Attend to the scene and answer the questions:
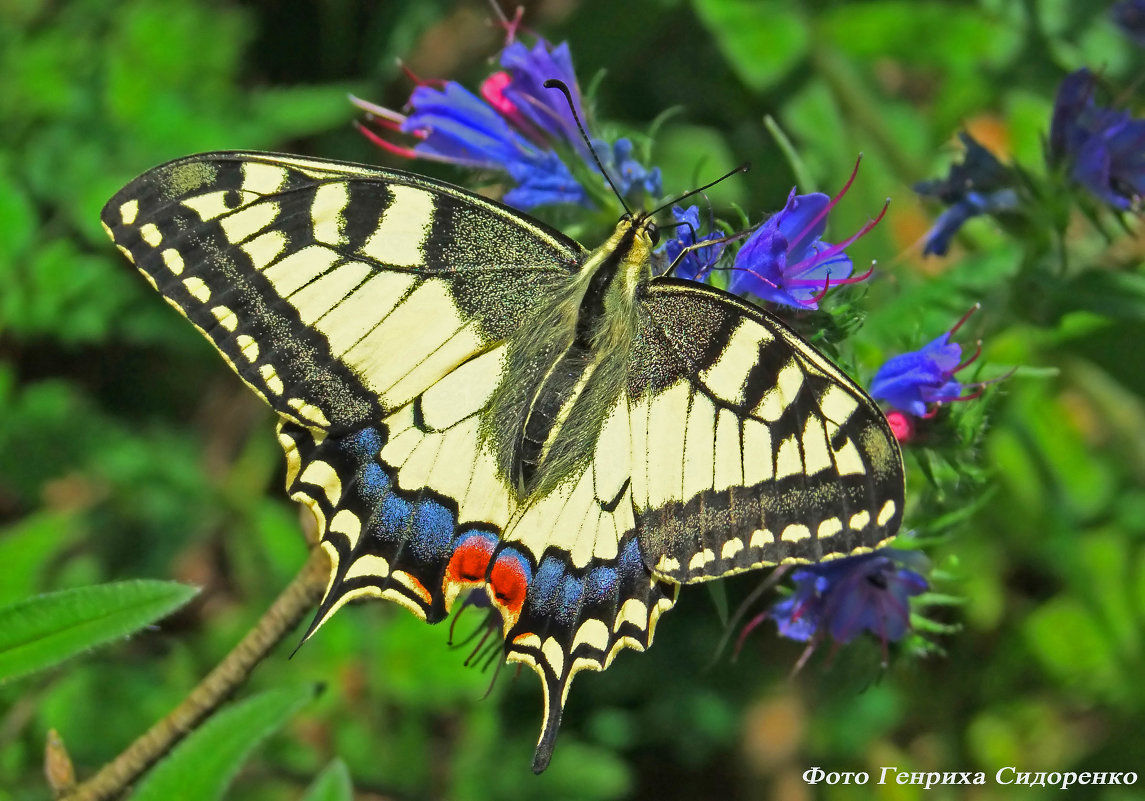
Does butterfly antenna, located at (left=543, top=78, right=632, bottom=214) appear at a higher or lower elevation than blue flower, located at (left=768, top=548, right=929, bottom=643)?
higher

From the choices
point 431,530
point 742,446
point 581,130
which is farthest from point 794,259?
point 431,530

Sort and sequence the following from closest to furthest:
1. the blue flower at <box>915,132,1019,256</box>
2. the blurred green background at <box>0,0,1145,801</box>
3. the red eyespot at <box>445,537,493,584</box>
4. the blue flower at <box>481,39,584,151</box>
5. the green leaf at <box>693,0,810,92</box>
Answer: the red eyespot at <box>445,537,493,584</box>
the blue flower at <box>481,39,584,151</box>
the blue flower at <box>915,132,1019,256</box>
the blurred green background at <box>0,0,1145,801</box>
the green leaf at <box>693,0,810,92</box>

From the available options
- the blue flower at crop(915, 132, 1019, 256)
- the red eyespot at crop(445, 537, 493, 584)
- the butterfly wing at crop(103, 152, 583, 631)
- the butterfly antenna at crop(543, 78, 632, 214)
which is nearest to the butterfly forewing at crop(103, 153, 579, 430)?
the butterfly wing at crop(103, 152, 583, 631)

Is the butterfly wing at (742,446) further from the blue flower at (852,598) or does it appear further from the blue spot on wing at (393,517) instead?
the blue spot on wing at (393,517)

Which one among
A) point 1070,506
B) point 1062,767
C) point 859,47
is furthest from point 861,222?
point 1062,767

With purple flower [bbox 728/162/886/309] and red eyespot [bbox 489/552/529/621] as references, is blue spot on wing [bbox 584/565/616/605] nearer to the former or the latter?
red eyespot [bbox 489/552/529/621]

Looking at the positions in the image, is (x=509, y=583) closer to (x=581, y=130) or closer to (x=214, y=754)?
(x=214, y=754)
